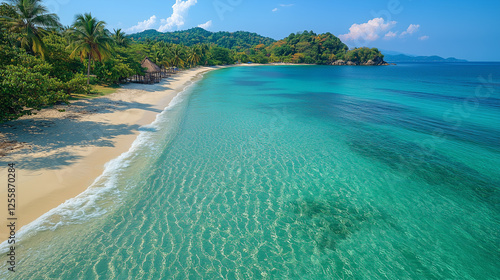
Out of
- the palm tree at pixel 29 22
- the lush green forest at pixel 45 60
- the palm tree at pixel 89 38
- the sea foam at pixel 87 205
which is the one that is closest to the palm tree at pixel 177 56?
the lush green forest at pixel 45 60

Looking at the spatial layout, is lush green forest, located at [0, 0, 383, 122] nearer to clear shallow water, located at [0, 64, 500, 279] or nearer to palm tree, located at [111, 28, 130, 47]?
clear shallow water, located at [0, 64, 500, 279]

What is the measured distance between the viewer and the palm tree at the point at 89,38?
29041mm

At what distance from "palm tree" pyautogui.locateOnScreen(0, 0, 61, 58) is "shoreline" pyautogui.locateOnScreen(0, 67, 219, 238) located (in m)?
6.90

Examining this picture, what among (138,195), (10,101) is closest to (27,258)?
(138,195)

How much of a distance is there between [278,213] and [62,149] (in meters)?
12.2

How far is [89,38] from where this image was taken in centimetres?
2942

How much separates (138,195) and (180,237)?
330 centimetres

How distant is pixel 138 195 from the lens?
9.81m

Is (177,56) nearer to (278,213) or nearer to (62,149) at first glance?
(62,149)

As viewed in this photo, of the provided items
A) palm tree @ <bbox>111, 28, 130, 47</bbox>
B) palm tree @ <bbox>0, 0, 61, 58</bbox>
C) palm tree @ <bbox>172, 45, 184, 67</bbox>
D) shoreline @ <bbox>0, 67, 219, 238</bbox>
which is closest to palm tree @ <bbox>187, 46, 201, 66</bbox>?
palm tree @ <bbox>172, 45, 184, 67</bbox>

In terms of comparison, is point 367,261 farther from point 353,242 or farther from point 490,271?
point 490,271

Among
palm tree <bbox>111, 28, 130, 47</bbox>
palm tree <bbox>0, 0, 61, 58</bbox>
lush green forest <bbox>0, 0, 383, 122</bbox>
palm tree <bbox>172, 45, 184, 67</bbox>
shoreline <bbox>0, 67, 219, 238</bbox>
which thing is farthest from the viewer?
palm tree <bbox>172, 45, 184, 67</bbox>

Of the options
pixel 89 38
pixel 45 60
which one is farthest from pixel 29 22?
pixel 89 38

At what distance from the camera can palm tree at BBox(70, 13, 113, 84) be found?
29041 millimetres
